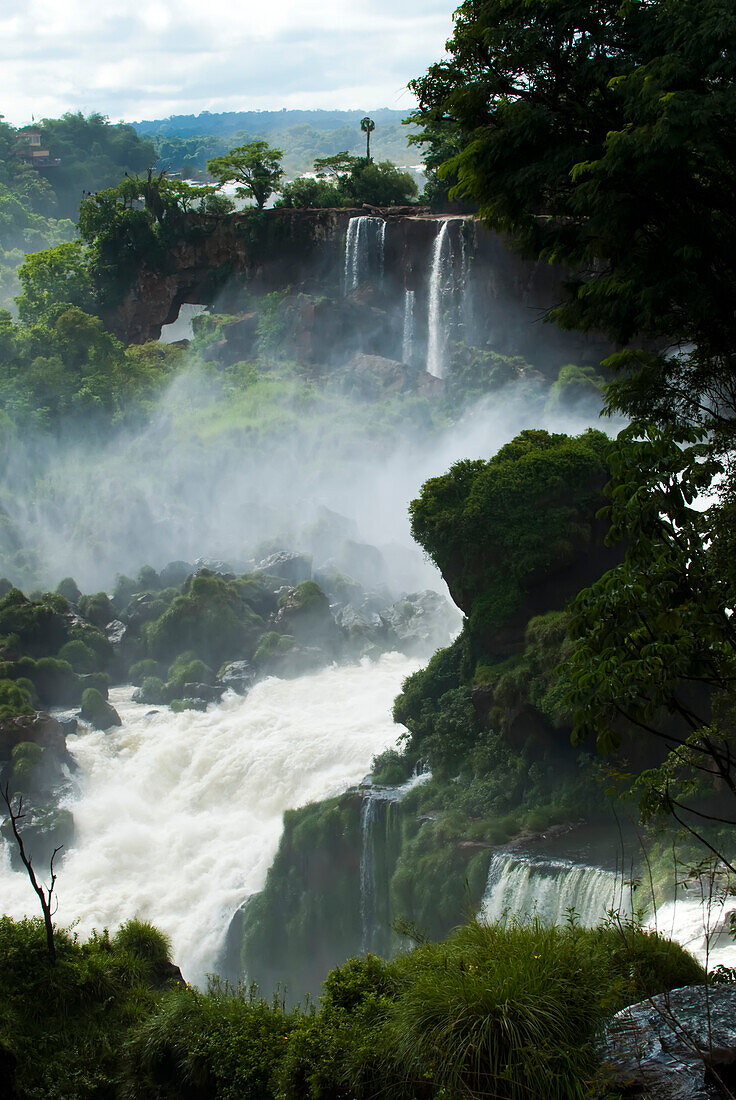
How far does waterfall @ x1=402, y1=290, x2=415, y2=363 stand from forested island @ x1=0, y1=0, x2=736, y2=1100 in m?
0.17

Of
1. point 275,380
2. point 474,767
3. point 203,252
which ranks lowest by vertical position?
point 474,767

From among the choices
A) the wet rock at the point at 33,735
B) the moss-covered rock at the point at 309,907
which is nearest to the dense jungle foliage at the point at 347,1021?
the moss-covered rock at the point at 309,907

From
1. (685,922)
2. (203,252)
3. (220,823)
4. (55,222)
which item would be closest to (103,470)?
(203,252)

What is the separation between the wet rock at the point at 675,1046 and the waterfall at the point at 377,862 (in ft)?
37.2

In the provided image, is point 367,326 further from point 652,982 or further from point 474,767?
point 652,982

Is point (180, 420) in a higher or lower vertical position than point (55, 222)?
lower

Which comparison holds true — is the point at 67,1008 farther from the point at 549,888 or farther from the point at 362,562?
the point at 362,562

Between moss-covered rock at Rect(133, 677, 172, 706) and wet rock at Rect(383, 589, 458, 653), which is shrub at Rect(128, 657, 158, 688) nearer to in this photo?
moss-covered rock at Rect(133, 677, 172, 706)

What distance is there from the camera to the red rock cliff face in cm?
3778

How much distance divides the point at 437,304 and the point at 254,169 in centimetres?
1238

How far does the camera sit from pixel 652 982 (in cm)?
575

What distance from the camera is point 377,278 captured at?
41.4 m

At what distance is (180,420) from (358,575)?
48.0 feet

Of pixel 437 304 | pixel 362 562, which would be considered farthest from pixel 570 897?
pixel 437 304
